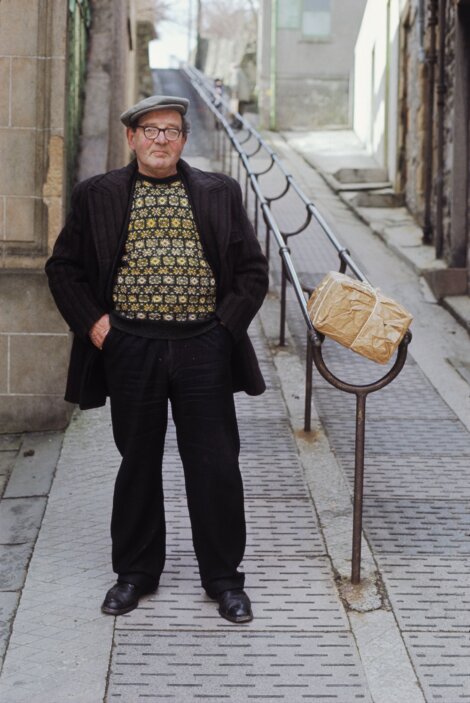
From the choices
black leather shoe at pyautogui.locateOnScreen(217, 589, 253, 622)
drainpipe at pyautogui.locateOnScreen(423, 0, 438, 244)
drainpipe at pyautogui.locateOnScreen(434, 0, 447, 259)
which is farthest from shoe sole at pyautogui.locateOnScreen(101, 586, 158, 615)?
drainpipe at pyautogui.locateOnScreen(423, 0, 438, 244)

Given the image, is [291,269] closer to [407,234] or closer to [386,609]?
[386,609]

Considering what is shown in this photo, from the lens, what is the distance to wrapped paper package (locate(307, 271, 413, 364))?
14.1 feet

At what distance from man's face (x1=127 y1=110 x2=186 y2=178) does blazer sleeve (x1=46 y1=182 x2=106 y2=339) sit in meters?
0.28

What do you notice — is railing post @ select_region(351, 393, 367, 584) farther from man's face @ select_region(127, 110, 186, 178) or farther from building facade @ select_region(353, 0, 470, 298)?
building facade @ select_region(353, 0, 470, 298)

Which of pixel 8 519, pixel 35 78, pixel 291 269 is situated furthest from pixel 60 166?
pixel 8 519

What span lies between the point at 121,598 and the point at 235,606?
0.43 m

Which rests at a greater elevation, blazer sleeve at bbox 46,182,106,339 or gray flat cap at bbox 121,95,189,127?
gray flat cap at bbox 121,95,189,127

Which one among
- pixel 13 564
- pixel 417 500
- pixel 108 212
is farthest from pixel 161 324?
pixel 417 500

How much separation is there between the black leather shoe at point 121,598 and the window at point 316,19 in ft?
70.4

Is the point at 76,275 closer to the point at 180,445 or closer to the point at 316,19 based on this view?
the point at 180,445

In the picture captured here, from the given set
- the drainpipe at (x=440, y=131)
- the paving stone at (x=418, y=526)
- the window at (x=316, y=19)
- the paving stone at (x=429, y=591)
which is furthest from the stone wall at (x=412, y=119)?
the window at (x=316, y=19)

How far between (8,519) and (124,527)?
110 cm

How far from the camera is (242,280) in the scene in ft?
14.4

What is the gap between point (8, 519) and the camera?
5402 mm
